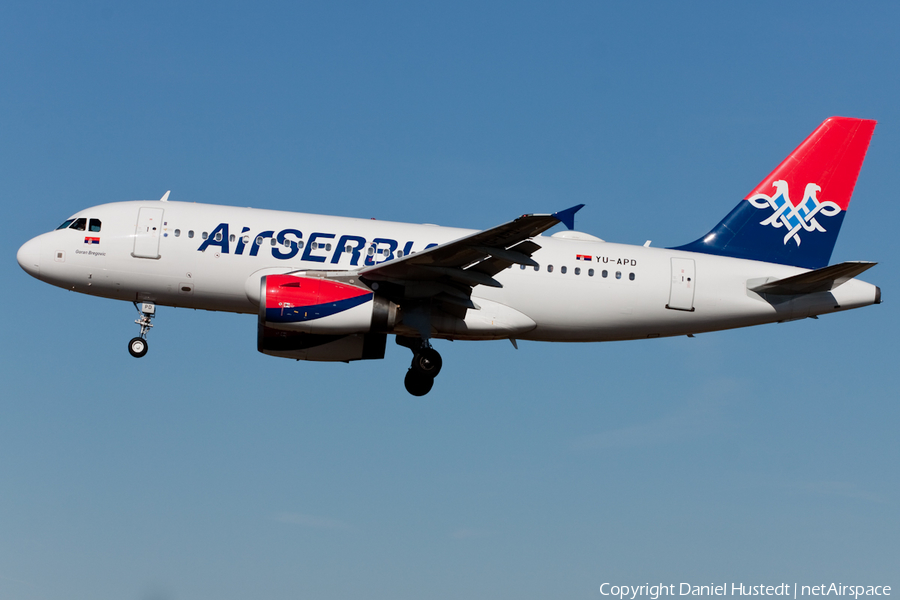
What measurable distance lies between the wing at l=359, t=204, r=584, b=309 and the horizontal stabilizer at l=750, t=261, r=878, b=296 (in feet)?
24.7

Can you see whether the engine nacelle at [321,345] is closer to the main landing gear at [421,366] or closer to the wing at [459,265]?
the main landing gear at [421,366]

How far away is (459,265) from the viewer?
23.9m

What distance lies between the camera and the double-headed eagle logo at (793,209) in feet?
94.4

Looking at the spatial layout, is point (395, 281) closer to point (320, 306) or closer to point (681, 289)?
point (320, 306)

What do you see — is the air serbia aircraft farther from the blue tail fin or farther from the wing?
the blue tail fin

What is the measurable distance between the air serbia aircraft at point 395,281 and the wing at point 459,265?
0.16 ft

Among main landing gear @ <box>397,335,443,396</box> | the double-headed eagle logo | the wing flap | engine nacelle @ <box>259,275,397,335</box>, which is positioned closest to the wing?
the wing flap

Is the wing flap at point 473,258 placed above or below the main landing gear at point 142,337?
above

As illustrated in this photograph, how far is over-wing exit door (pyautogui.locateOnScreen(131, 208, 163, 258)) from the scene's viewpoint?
25.1m

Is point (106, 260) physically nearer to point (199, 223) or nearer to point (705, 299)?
point (199, 223)

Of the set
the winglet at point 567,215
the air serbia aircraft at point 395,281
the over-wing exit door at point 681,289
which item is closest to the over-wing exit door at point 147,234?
the air serbia aircraft at point 395,281

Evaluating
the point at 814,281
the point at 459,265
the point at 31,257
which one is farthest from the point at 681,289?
the point at 31,257

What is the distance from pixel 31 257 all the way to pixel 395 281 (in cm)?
977

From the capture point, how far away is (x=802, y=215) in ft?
94.8
